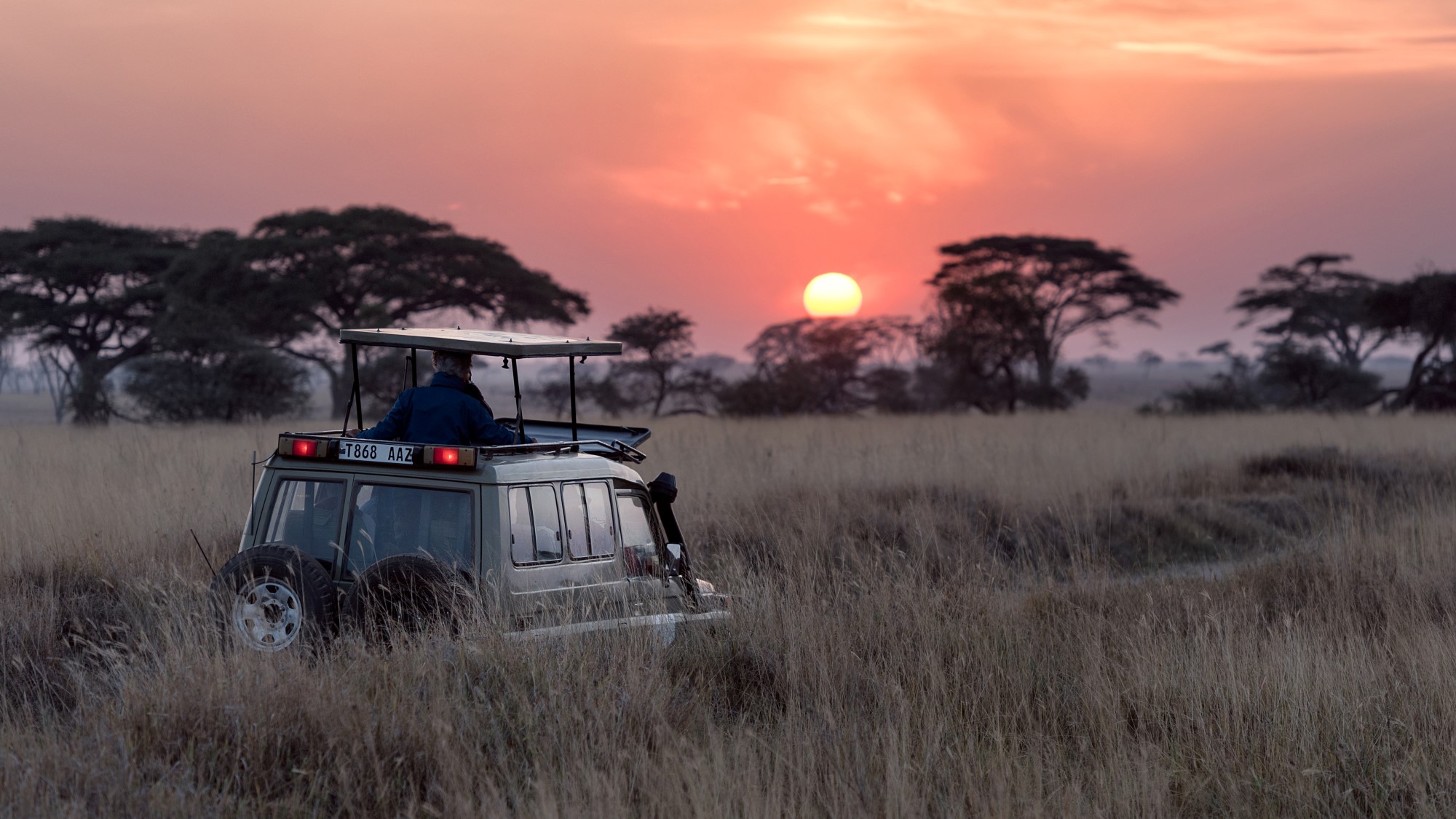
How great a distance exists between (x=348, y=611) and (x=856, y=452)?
38.8 ft

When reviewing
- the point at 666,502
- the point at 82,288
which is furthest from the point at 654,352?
the point at 666,502

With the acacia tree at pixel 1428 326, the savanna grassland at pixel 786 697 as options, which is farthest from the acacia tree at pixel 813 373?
the savanna grassland at pixel 786 697

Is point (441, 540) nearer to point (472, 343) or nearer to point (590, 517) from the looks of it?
point (590, 517)

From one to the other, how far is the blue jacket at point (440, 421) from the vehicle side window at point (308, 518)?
18.0 inches

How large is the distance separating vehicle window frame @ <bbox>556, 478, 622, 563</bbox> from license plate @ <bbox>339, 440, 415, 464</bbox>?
2.30ft

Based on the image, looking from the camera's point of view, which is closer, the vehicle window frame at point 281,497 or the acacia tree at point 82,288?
the vehicle window frame at point 281,497

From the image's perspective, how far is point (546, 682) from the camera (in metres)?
4.80

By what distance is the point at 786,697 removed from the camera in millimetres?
5504

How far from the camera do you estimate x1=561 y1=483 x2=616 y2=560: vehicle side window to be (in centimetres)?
546

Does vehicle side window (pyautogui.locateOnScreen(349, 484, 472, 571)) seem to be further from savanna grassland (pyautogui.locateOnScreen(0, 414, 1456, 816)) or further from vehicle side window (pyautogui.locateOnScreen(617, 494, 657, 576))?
vehicle side window (pyautogui.locateOnScreen(617, 494, 657, 576))

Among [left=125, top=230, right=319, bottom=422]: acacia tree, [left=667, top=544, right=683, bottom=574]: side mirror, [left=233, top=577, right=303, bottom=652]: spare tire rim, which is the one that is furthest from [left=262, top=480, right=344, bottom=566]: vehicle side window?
[left=125, top=230, right=319, bottom=422]: acacia tree

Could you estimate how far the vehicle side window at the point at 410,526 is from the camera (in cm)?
519

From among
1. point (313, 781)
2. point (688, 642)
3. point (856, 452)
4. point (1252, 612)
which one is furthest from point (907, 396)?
point (313, 781)

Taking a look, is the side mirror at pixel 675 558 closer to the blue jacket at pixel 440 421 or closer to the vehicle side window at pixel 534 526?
the vehicle side window at pixel 534 526
